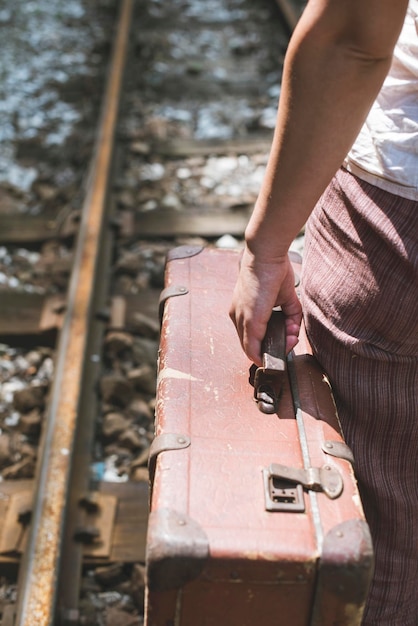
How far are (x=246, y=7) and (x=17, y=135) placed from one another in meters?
3.75

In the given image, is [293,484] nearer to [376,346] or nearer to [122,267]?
[376,346]

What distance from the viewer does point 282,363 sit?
195cm

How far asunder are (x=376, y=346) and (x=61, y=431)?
57.9 inches


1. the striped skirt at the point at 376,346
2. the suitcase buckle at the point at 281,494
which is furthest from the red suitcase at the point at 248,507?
the striped skirt at the point at 376,346

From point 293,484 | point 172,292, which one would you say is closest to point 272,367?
point 293,484

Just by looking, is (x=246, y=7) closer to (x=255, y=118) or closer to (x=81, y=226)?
(x=255, y=118)

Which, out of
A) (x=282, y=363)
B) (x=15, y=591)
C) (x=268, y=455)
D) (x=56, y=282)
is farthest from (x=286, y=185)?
(x=56, y=282)

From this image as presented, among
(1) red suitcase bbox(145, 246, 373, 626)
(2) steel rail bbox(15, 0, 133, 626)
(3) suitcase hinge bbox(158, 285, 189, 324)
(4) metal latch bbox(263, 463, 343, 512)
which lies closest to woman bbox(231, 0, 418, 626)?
(1) red suitcase bbox(145, 246, 373, 626)

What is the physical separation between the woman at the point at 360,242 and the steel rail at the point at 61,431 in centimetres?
95

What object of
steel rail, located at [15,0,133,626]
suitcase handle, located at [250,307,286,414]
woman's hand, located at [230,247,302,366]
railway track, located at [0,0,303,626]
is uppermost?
woman's hand, located at [230,247,302,366]

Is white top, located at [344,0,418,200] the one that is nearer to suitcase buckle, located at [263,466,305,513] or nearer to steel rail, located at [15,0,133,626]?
suitcase buckle, located at [263,466,305,513]

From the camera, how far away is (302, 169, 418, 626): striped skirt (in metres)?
1.86

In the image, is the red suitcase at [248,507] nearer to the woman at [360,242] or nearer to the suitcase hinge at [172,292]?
the woman at [360,242]

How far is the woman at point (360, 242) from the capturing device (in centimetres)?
160
